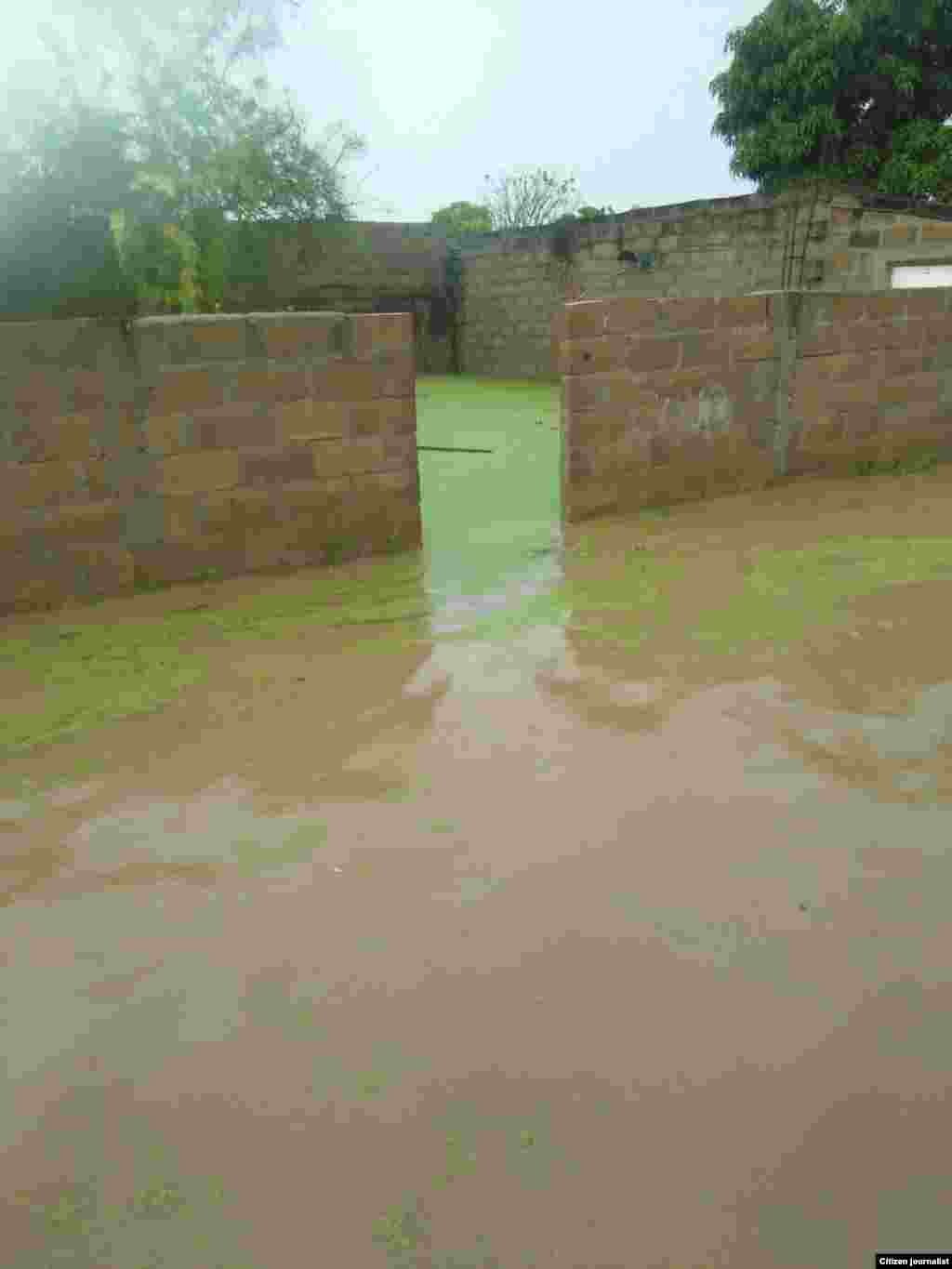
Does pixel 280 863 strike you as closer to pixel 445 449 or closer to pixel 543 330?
pixel 445 449

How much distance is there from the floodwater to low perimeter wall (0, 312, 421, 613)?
848 mm

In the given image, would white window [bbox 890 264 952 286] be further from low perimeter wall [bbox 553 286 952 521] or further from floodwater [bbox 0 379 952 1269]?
floodwater [bbox 0 379 952 1269]

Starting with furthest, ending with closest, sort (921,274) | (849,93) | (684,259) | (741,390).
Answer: (849,93), (684,259), (921,274), (741,390)

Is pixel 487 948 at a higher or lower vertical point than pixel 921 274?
lower

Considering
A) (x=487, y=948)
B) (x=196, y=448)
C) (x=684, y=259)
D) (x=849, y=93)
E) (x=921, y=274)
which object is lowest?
(x=487, y=948)

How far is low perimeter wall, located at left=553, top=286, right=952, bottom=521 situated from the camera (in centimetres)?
570

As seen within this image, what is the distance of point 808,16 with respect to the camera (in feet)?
66.8

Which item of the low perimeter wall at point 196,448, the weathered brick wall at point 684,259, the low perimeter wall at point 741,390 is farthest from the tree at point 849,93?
the low perimeter wall at point 196,448

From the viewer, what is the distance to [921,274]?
1074 cm

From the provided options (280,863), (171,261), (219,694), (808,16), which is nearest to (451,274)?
(171,261)

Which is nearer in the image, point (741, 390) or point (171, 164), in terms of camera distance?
point (741, 390)

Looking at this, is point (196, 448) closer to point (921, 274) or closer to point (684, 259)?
point (921, 274)

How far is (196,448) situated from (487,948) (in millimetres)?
3374

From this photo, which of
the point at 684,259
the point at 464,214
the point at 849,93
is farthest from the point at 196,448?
the point at 464,214
